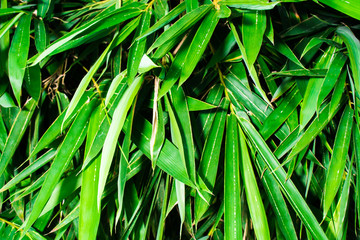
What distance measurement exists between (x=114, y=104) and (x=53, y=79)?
0.26 meters

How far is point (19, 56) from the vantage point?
59 centimetres

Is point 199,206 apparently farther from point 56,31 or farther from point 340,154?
point 56,31

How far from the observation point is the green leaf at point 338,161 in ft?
1.83

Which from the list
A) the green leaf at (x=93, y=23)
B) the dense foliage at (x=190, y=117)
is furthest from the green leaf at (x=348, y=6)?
the green leaf at (x=93, y=23)

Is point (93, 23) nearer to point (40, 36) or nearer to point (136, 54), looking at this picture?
point (136, 54)

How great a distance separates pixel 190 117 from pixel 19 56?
337 millimetres

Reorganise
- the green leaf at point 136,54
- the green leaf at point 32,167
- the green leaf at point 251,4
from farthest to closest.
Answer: the green leaf at point 32,167
the green leaf at point 136,54
the green leaf at point 251,4

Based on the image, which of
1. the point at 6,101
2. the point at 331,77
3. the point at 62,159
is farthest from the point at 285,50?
the point at 6,101

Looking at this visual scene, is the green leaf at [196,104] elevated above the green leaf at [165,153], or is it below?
above

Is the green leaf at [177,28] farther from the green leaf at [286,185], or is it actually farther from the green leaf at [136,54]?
the green leaf at [286,185]

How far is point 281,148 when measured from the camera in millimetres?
594

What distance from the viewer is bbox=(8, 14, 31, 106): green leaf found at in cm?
57

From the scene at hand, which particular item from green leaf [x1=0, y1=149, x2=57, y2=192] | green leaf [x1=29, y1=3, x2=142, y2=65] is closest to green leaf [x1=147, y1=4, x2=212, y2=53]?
green leaf [x1=29, y1=3, x2=142, y2=65]

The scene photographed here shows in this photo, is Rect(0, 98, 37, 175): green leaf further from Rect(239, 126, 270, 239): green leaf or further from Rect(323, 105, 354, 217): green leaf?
Rect(323, 105, 354, 217): green leaf
